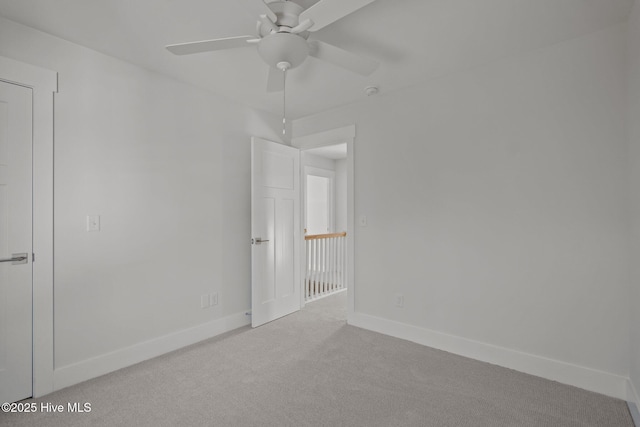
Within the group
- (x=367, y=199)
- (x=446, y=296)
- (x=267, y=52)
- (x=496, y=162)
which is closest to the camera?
(x=267, y=52)

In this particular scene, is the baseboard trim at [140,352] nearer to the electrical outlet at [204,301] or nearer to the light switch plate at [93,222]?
the electrical outlet at [204,301]

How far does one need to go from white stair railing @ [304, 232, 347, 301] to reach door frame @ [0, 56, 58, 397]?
2815mm

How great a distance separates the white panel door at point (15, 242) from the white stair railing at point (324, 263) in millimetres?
2932

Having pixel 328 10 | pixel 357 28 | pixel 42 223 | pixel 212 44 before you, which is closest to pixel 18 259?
pixel 42 223

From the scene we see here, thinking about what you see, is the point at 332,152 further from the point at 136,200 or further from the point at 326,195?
the point at 136,200

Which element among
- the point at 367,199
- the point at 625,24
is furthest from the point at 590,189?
the point at 367,199

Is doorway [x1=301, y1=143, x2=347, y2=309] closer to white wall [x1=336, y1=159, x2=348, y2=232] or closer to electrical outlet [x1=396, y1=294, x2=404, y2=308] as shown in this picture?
white wall [x1=336, y1=159, x2=348, y2=232]

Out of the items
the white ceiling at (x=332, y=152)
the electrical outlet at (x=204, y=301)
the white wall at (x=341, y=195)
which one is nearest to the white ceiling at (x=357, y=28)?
the electrical outlet at (x=204, y=301)

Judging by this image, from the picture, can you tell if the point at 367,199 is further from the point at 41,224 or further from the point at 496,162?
the point at 41,224

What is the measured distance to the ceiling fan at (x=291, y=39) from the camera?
148cm

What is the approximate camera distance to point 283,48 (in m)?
1.71

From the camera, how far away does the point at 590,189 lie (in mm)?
2117

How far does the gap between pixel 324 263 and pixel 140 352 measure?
2.77 metres

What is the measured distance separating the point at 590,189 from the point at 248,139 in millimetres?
3047
